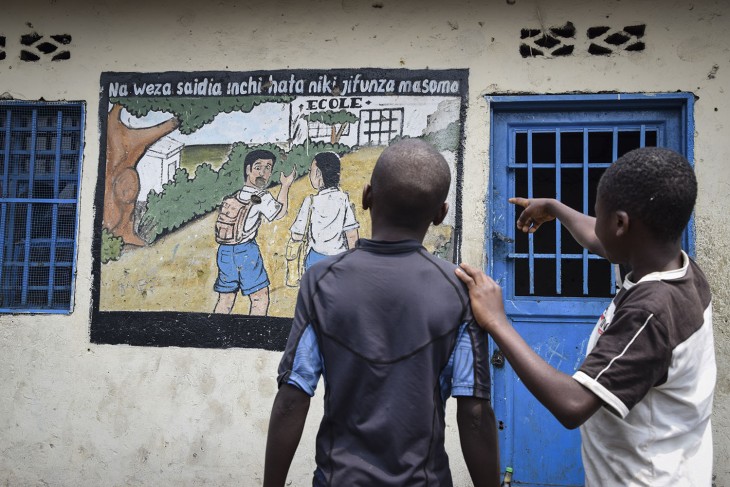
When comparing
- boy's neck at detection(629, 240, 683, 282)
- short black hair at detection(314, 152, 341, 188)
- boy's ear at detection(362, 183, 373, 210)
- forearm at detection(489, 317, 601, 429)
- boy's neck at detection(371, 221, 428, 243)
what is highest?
short black hair at detection(314, 152, 341, 188)

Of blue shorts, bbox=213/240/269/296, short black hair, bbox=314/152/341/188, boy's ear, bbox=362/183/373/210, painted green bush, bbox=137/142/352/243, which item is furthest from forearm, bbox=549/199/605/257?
blue shorts, bbox=213/240/269/296

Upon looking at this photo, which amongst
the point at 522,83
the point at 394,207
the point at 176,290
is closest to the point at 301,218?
the point at 176,290

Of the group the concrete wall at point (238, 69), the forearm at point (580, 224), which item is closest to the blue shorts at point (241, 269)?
the concrete wall at point (238, 69)

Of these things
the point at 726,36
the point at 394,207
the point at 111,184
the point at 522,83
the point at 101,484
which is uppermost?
the point at 726,36

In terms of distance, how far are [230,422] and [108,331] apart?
3.26 feet

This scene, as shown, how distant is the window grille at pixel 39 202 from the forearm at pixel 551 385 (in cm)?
338

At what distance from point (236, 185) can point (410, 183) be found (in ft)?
8.51

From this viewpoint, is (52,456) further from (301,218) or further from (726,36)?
(726,36)

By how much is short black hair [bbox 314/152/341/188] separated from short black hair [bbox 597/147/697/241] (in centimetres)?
250

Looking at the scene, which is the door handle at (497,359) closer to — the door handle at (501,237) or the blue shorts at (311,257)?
the door handle at (501,237)

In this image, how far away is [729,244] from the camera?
12.1 ft

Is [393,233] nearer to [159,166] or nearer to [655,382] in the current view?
[655,382]

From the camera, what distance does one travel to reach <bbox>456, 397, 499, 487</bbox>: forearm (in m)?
1.58

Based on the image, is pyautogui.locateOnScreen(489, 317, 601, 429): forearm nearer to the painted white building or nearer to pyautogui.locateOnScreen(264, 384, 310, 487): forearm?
pyautogui.locateOnScreen(264, 384, 310, 487): forearm
